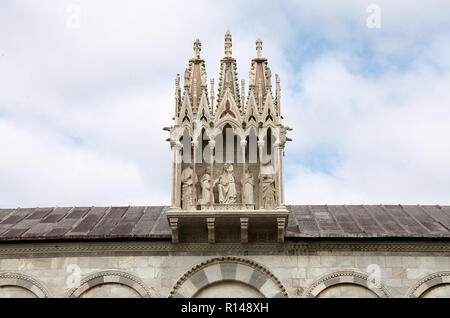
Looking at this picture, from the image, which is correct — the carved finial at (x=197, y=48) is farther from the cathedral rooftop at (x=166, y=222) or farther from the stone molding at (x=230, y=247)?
the stone molding at (x=230, y=247)

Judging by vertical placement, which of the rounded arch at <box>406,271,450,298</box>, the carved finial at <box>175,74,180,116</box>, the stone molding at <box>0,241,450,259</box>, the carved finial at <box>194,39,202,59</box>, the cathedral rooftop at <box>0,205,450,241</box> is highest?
the carved finial at <box>194,39,202,59</box>

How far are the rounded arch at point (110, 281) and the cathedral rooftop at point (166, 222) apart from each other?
96cm

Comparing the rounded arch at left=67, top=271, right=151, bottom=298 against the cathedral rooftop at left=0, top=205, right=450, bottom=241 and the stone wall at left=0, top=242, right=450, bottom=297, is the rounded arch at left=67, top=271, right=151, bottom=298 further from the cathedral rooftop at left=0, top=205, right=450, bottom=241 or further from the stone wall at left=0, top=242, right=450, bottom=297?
the cathedral rooftop at left=0, top=205, right=450, bottom=241

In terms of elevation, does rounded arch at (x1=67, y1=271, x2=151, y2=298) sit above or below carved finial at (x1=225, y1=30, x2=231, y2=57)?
below

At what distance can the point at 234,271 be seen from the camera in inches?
830

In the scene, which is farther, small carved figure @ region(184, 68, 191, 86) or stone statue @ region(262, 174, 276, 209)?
small carved figure @ region(184, 68, 191, 86)

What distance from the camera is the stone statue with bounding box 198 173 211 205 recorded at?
2152 cm

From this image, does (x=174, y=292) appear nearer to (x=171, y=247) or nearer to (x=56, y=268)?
(x=171, y=247)

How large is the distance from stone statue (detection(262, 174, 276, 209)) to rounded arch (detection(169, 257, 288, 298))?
1.57 meters

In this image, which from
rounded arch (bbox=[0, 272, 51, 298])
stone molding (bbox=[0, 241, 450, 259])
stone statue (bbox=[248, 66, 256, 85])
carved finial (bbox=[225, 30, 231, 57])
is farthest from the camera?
carved finial (bbox=[225, 30, 231, 57])

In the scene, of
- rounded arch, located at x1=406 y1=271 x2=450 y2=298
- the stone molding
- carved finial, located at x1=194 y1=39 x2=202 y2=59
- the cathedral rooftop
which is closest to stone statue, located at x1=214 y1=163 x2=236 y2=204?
the stone molding

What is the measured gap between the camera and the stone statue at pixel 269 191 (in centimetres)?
2145

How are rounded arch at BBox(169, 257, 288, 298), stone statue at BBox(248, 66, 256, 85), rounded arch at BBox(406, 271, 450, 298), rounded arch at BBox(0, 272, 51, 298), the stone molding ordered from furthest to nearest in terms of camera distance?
stone statue at BBox(248, 66, 256, 85), the stone molding, rounded arch at BBox(0, 272, 51, 298), rounded arch at BBox(169, 257, 288, 298), rounded arch at BBox(406, 271, 450, 298)
